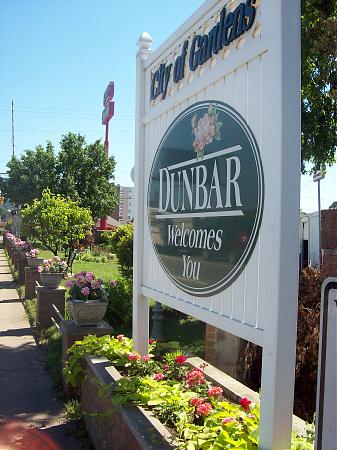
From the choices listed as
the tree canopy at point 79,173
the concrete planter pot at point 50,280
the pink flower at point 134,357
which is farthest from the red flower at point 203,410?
the tree canopy at point 79,173

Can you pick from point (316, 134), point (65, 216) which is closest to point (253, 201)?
point (316, 134)

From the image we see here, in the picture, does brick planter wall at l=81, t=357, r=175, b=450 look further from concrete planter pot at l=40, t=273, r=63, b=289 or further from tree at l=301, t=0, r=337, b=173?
tree at l=301, t=0, r=337, b=173

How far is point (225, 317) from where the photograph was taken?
8.30 ft

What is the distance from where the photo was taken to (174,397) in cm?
305

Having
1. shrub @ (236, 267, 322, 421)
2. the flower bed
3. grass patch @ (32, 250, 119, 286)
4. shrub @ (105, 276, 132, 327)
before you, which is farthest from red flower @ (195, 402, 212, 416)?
grass patch @ (32, 250, 119, 286)

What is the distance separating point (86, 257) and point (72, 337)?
22418mm

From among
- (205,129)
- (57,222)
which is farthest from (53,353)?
(57,222)

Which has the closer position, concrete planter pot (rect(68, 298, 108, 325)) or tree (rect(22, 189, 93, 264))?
concrete planter pot (rect(68, 298, 108, 325))

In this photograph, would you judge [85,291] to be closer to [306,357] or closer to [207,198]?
[306,357]

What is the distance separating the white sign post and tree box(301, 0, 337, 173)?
480 cm

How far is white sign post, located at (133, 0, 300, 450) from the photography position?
6.86 ft

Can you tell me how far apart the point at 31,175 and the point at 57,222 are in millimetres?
25647

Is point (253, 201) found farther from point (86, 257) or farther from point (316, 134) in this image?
point (86, 257)

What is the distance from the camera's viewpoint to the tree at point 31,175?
33656mm
